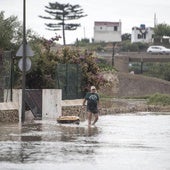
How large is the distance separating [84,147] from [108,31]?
5584 inches

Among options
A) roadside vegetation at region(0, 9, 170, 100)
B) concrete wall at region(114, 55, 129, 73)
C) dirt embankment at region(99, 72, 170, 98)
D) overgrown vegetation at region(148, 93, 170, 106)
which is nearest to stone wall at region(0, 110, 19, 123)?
roadside vegetation at region(0, 9, 170, 100)

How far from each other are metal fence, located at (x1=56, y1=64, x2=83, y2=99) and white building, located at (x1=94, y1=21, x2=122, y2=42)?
124m

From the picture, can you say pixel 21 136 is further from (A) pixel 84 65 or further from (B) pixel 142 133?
(A) pixel 84 65

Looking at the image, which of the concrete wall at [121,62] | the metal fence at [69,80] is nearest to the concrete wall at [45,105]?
the metal fence at [69,80]

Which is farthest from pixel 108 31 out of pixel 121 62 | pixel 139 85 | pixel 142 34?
pixel 139 85

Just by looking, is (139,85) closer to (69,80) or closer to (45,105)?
(69,80)

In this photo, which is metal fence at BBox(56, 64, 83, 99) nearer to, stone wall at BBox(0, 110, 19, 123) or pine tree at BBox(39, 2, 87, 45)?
stone wall at BBox(0, 110, 19, 123)

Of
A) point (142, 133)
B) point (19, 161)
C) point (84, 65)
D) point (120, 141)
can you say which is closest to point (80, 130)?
point (142, 133)

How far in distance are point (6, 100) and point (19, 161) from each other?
14231 millimetres

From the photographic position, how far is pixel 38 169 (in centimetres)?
1482

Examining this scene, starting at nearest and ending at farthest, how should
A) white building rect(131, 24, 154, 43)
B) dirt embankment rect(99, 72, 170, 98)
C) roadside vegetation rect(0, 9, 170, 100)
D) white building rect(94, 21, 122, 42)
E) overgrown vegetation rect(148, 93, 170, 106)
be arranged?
roadside vegetation rect(0, 9, 170, 100) → overgrown vegetation rect(148, 93, 170, 106) → dirt embankment rect(99, 72, 170, 98) → white building rect(131, 24, 154, 43) → white building rect(94, 21, 122, 42)

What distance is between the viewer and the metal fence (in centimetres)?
3459

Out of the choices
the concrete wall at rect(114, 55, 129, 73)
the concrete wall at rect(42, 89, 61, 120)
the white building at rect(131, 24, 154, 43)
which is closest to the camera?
the concrete wall at rect(42, 89, 61, 120)

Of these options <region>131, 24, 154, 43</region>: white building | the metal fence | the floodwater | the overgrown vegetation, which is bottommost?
the overgrown vegetation
